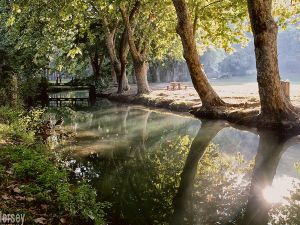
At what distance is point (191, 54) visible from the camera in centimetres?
2112

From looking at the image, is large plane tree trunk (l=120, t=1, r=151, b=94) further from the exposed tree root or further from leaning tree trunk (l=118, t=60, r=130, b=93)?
the exposed tree root

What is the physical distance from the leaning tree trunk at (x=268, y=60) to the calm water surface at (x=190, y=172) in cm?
117

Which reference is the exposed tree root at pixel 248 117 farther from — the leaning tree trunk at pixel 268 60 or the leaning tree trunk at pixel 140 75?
the leaning tree trunk at pixel 140 75

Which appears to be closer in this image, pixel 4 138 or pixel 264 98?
pixel 4 138

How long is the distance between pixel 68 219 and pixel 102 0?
45.7 ft

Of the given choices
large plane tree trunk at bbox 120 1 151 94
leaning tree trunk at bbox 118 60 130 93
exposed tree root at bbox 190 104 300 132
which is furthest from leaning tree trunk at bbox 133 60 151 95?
exposed tree root at bbox 190 104 300 132

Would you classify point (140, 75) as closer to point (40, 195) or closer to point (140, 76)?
point (140, 76)

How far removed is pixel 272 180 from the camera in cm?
986

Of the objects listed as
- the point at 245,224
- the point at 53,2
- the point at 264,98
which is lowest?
the point at 245,224

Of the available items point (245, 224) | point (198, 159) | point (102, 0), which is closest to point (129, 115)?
point (102, 0)

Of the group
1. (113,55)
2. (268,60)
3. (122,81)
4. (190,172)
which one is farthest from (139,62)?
(190,172)

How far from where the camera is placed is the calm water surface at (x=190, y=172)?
25.8ft

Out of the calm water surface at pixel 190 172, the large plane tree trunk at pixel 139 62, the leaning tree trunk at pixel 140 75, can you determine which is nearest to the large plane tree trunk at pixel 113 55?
the large plane tree trunk at pixel 139 62

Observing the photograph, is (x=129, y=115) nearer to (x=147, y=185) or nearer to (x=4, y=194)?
(x=147, y=185)
